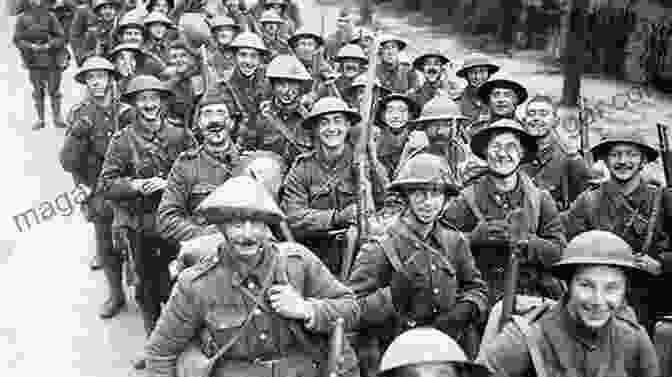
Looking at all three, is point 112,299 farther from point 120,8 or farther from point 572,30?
point 572,30

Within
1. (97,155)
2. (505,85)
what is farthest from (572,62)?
(97,155)

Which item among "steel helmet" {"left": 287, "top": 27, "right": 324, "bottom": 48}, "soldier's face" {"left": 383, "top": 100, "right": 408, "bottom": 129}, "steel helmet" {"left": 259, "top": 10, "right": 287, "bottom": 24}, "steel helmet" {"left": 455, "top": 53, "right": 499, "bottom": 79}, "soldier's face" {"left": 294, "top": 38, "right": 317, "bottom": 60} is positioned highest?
"steel helmet" {"left": 259, "top": 10, "right": 287, "bottom": 24}

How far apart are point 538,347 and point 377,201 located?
8.36 ft

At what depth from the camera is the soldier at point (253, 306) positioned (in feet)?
10.4

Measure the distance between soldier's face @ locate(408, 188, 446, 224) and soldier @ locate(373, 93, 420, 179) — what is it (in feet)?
8.64

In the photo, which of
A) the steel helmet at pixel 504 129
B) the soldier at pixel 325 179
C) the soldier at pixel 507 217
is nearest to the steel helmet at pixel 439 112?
the soldier at pixel 325 179

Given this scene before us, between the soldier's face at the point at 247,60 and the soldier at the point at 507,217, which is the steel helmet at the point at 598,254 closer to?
the soldier at the point at 507,217

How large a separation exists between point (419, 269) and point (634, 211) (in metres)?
1.74

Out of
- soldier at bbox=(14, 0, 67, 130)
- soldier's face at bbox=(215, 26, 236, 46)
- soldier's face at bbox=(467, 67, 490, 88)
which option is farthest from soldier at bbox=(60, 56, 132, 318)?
soldier at bbox=(14, 0, 67, 130)

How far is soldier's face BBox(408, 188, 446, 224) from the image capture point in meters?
3.80

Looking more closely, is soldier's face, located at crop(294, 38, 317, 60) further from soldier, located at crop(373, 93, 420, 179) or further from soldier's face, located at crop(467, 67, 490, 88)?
soldier, located at crop(373, 93, 420, 179)

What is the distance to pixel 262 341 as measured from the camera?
3.30 meters

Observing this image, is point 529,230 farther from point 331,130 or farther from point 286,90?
point 286,90

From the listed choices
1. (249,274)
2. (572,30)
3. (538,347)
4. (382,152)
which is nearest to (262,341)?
(249,274)
